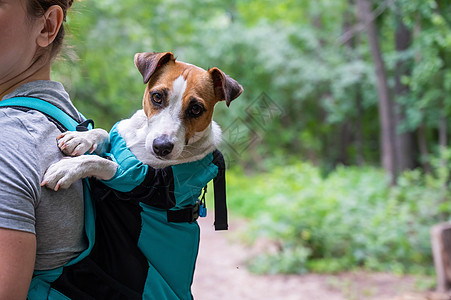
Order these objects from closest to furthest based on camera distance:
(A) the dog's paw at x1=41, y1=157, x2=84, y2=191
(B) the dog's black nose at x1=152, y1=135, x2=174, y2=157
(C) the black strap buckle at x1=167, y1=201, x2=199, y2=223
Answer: (A) the dog's paw at x1=41, y1=157, x2=84, y2=191, (C) the black strap buckle at x1=167, y1=201, x2=199, y2=223, (B) the dog's black nose at x1=152, y1=135, x2=174, y2=157

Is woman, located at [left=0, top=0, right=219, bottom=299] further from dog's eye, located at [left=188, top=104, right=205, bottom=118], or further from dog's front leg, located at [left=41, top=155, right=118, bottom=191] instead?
dog's eye, located at [left=188, top=104, right=205, bottom=118]

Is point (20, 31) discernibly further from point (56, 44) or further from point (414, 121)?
point (414, 121)

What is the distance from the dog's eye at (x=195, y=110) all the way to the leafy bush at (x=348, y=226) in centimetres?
421

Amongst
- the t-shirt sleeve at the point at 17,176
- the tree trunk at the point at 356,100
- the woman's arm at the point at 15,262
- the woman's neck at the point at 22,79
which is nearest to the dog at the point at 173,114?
the woman's neck at the point at 22,79

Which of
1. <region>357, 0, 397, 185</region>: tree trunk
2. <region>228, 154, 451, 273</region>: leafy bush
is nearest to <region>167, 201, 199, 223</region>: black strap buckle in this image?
<region>228, 154, 451, 273</region>: leafy bush

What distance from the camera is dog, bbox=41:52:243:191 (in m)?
1.46

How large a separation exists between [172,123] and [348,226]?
485 centimetres

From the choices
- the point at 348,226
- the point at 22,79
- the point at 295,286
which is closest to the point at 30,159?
the point at 22,79

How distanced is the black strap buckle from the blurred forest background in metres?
0.22

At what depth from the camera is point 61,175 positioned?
971 mm

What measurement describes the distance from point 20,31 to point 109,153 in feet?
1.51

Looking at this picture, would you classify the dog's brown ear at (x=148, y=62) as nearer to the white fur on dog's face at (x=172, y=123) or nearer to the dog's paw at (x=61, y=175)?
the white fur on dog's face at (x=172, y=123)

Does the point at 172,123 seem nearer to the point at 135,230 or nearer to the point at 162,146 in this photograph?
the point at 162,146

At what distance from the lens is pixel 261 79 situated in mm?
9125
